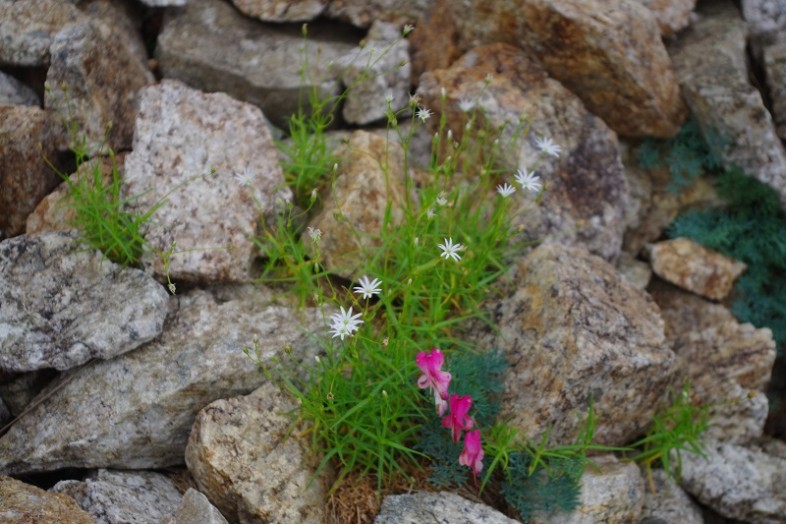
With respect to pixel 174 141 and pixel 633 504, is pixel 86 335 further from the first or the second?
pixel 633 504

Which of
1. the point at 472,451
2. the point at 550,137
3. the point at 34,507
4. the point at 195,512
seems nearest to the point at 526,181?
the point at 550,137

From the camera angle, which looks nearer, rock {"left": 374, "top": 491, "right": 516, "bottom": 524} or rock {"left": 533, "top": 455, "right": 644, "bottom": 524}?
rock {"left": 374, "top": 491, "right": 516, "bottom": 524}

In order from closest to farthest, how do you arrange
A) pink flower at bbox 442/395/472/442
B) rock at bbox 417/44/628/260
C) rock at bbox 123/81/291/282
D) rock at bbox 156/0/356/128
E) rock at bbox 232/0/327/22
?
pink flower at bbox 442/395/472/442
rock at bbox 123/81/291/282
rock at bbox 417/44/628/260
rock at bbox 156/0/356/128
rock at bbox 232/0/327/22

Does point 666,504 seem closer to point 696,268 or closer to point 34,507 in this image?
point 696,268

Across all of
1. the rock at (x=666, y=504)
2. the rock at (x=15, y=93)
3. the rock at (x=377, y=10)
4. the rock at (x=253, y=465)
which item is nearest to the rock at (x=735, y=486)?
the rock at (x=666, y=504)

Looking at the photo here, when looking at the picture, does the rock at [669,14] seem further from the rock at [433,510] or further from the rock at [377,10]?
the rock at [433,510]

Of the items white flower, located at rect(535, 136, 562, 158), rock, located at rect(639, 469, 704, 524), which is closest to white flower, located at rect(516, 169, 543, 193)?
white flower, located at rect(535, 136, 562, 158)

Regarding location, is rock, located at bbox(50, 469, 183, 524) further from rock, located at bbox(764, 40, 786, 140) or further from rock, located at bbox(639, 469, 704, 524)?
rock, located at bbox(764, 40, 786, 140)

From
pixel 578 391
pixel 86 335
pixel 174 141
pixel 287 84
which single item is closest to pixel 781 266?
pixel 578 391
